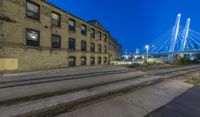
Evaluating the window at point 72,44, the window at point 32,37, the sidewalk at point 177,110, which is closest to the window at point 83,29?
the window at point 72,44

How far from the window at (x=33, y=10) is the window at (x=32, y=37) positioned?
1.75 metres

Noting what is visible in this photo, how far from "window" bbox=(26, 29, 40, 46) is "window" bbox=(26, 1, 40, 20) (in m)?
1.75

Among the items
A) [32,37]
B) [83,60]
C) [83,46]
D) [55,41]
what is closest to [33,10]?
[32,37]

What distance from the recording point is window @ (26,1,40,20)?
13.8 m

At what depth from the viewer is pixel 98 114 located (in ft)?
11.7

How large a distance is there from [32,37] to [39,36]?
900mm

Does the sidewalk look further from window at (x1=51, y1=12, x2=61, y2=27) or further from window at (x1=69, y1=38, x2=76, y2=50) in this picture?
window at (x1=69, y1=38, x2=76, y2=50)

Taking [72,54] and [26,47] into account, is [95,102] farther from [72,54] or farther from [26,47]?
[72,54]

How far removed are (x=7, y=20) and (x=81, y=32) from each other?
38.3 feet

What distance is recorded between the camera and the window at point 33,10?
1376cm

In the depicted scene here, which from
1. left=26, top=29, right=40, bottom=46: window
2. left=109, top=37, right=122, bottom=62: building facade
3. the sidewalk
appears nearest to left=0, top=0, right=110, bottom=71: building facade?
left=26, top=29, right=40, bottom=46: window

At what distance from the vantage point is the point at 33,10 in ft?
47.0

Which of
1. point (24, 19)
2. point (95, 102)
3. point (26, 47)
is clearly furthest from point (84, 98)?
point (24, 19)

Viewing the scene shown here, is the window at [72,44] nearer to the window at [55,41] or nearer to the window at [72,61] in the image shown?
the window at [72,61]
